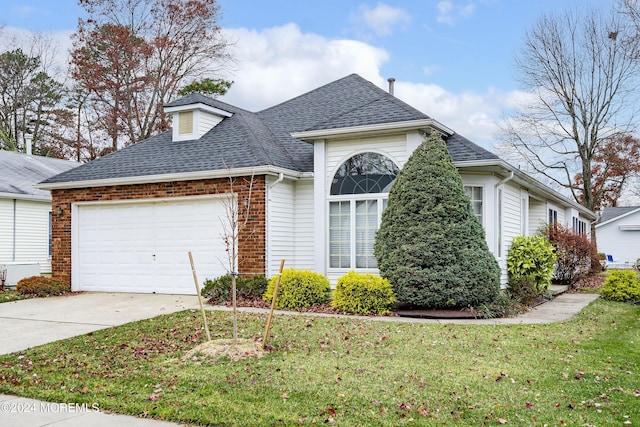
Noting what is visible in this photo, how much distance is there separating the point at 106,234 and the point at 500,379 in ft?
37.8

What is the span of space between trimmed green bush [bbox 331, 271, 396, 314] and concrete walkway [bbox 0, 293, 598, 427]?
1.45ft

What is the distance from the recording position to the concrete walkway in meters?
4.93

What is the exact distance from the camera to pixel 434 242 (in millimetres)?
10008

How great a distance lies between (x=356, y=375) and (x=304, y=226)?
763 cm

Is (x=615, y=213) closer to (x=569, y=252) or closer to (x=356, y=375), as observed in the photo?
(x=569, y=252)

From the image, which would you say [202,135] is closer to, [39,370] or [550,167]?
[39,370]

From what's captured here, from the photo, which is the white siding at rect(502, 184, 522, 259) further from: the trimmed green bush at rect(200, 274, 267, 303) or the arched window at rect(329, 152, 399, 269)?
the trimmed green bush at rect(200, 274, 267, 303)

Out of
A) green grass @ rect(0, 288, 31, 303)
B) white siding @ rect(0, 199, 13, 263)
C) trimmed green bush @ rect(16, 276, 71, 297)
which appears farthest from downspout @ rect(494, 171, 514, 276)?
white siding @ rect(0, 199, 13, 263)

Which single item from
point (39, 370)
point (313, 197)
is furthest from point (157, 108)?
point (39, 370)

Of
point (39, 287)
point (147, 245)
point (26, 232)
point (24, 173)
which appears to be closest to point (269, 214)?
point (147, 245)

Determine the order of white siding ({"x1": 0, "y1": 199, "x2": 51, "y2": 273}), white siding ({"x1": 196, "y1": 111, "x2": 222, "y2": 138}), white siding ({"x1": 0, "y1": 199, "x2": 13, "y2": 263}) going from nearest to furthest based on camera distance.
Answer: white siding ({"x1": 196, "y1": 111, "x2": 222, "y2": 138}) < white siding ({"x1": 0, "y1": 199, "x2": 13, "y2": 263}) < white siding ({"x1": 0, "y1": 199, "x2": 51, "y2": 273})

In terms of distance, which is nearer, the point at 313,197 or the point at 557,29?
the point at 313,197

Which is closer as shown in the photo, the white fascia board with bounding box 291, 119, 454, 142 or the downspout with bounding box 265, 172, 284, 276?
the white fascia board with bounding box 291, 119, 454, 142

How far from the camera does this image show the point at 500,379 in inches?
230
